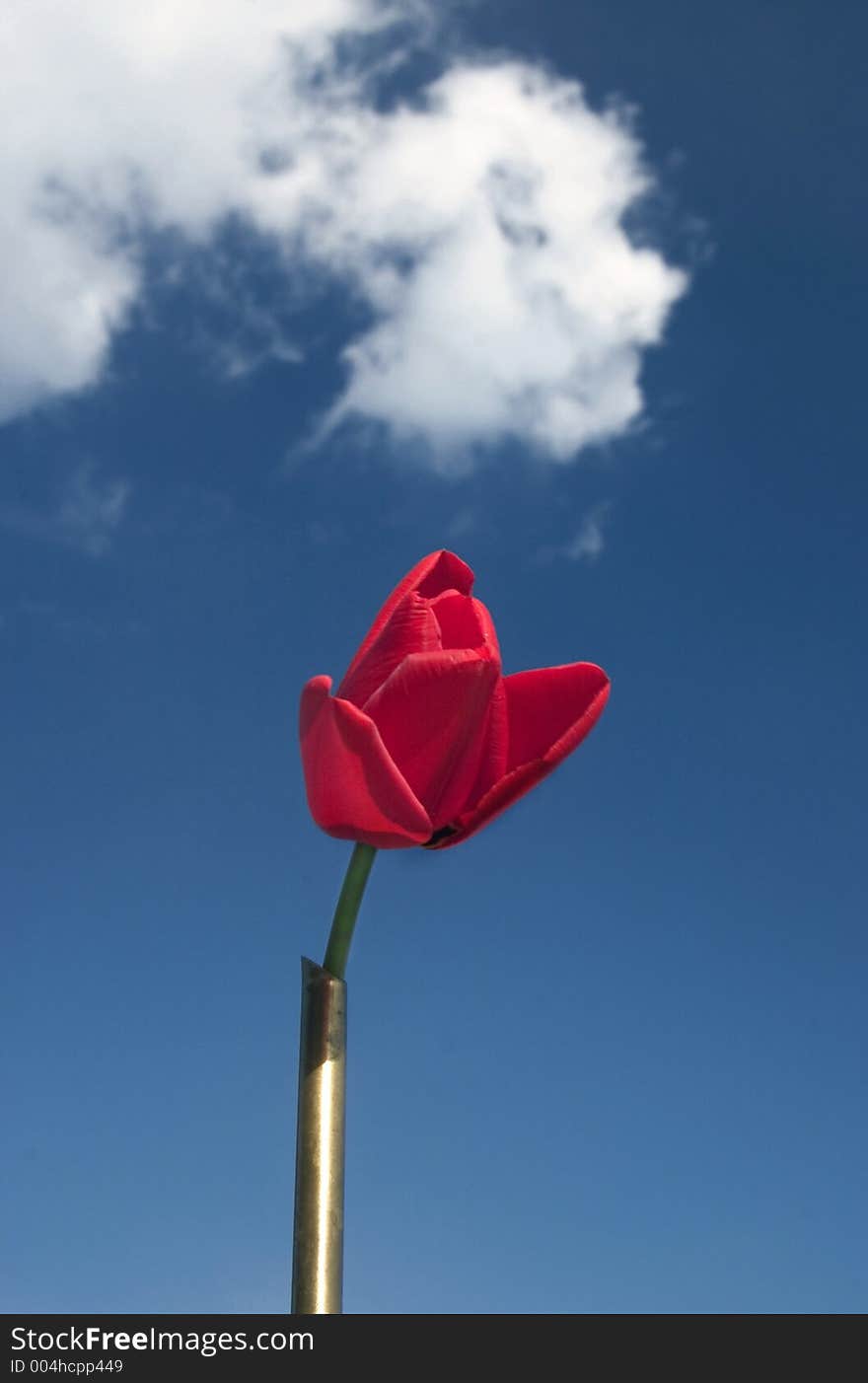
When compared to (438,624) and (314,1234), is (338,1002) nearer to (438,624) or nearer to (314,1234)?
(314,1234)

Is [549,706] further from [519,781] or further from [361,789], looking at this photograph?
[361,789]

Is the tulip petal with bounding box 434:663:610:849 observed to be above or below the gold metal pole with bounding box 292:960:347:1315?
above

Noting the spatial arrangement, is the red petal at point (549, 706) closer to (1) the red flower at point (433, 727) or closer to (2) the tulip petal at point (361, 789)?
(1) the red flower at point (433, 727)

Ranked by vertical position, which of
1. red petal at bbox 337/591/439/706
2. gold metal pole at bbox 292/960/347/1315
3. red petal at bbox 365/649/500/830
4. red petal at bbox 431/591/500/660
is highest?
red petal at bbox 431/591/500/660

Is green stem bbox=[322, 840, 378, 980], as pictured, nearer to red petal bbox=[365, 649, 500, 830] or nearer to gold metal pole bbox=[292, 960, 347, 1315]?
gold metal pole bbox=[292, 960, 347, 1315]

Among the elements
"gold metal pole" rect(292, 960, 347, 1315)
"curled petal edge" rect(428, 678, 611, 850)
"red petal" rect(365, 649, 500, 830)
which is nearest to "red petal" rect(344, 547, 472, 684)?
"red petal" rect(365, 649, 500, 830)

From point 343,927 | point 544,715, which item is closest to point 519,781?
point 544,715
